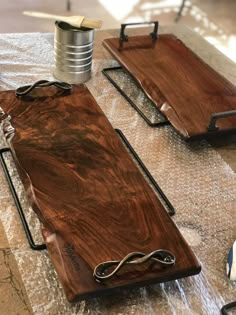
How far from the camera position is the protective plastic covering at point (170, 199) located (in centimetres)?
67

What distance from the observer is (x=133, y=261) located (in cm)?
63

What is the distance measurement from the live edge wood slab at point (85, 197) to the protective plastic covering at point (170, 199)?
0.05m

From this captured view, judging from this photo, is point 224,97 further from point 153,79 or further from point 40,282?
point 40,282

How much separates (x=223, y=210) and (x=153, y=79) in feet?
1.30

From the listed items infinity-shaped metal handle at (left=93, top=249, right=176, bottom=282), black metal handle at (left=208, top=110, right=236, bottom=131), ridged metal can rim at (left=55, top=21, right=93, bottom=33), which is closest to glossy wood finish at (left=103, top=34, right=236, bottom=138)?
black metal handle at (left=208, top=110, right=236, bottom=131)

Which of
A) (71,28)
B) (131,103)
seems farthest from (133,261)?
(71,28)

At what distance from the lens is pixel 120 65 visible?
3.92 ft

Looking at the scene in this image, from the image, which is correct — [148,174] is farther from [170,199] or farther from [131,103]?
[131,103]

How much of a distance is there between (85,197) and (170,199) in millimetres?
186

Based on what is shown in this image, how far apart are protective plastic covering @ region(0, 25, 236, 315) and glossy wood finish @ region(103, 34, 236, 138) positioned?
0.05 meters

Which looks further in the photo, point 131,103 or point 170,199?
point 131,103

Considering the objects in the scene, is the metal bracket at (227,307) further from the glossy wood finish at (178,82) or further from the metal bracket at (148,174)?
the glossy wood finish at (178,82)

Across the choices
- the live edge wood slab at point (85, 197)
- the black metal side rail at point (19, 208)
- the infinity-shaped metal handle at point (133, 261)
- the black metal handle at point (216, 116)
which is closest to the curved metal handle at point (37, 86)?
the live edge wood slab at point (85, 197)

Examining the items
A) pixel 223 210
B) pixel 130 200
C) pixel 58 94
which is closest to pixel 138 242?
pixel 130 200
